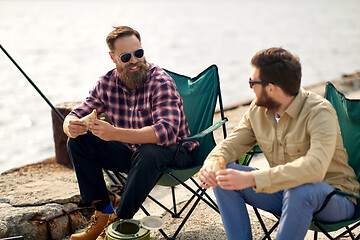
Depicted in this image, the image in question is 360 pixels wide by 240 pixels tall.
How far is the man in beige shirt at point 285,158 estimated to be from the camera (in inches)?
84.7

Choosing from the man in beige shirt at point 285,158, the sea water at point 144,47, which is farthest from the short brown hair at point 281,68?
the sea water at point 144,47

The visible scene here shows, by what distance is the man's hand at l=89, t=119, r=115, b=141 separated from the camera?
2.69 m

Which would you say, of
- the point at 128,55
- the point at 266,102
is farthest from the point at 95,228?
the point at 266,102

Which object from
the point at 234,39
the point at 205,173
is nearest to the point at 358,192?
the point at 205,173

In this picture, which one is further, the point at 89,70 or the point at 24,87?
the point at 89,70

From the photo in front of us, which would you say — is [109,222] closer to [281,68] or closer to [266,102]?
[266,102]

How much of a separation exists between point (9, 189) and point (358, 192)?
2190 mm

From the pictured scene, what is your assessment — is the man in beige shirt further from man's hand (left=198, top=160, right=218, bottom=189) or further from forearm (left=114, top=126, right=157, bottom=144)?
forearm (left=114, top=126, right=157, bottom=144)

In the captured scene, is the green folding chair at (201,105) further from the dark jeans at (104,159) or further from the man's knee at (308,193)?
the man's knee at (308,193)

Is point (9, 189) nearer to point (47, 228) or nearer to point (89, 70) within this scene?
point (47, 228)

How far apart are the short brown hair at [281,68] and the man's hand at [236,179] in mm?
423

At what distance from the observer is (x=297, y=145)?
233 centimetres

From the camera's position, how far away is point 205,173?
2.35 m

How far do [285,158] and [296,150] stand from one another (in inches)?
3.4
